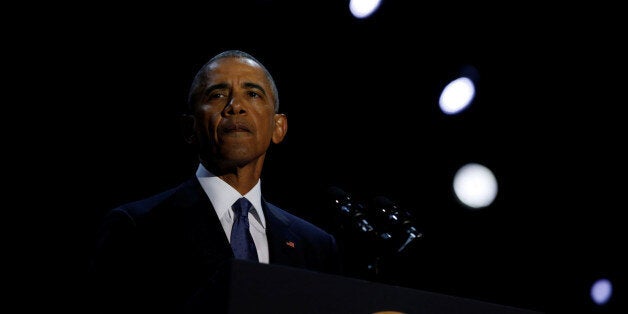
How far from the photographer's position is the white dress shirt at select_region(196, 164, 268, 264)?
238cm

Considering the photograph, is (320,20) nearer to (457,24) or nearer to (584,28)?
(457,24)

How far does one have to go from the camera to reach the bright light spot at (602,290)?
14.5 ft

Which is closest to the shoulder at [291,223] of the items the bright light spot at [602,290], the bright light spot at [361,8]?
the bright light spot at [361,8]

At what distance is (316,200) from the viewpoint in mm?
3629

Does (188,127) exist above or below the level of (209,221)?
above

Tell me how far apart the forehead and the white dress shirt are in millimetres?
314

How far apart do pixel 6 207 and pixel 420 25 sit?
2.34 meters

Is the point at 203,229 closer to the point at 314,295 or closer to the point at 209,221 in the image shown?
the point at 209,221

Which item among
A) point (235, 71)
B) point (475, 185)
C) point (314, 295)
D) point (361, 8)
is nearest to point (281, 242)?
point (235, 71)

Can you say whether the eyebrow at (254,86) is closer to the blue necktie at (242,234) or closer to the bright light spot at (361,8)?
the blue necktie at (242,234)

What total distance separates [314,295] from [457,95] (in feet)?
9.98

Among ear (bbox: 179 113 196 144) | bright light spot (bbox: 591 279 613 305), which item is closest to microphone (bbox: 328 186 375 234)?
ear (bbox: 179 113 196 144)

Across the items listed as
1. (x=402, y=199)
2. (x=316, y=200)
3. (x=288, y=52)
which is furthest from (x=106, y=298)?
(x=402, y=199)

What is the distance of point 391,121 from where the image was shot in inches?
165
